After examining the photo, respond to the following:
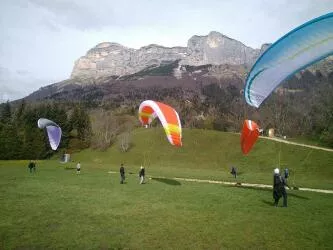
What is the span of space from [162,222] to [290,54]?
9.48m

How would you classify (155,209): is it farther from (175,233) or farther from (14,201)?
(14,201)

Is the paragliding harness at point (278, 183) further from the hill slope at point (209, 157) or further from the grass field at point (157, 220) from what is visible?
the hill slope at point (209, 157)

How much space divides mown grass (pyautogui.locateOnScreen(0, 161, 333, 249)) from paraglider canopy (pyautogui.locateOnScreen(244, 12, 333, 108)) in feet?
21.1

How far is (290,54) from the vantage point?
14.7m

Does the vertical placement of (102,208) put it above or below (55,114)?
below

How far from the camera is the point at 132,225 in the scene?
14.8 m

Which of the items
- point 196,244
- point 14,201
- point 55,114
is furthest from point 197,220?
point 55,114

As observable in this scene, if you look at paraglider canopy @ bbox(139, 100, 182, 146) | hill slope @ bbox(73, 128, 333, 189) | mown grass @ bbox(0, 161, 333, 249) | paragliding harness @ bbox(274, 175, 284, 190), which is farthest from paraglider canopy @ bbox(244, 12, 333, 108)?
hill slope @ bbox(73, 128, 333, 189)

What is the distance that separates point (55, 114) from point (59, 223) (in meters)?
92.9

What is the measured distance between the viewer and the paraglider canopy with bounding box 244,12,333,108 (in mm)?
12844

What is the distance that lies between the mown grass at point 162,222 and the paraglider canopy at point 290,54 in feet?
21.1

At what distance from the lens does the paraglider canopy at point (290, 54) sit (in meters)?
12.8

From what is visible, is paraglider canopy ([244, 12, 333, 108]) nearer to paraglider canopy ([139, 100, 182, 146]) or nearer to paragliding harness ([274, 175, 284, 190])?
paragliding harness ([274, 175, 284, 190])

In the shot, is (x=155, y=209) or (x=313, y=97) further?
(x=313, y=97)
